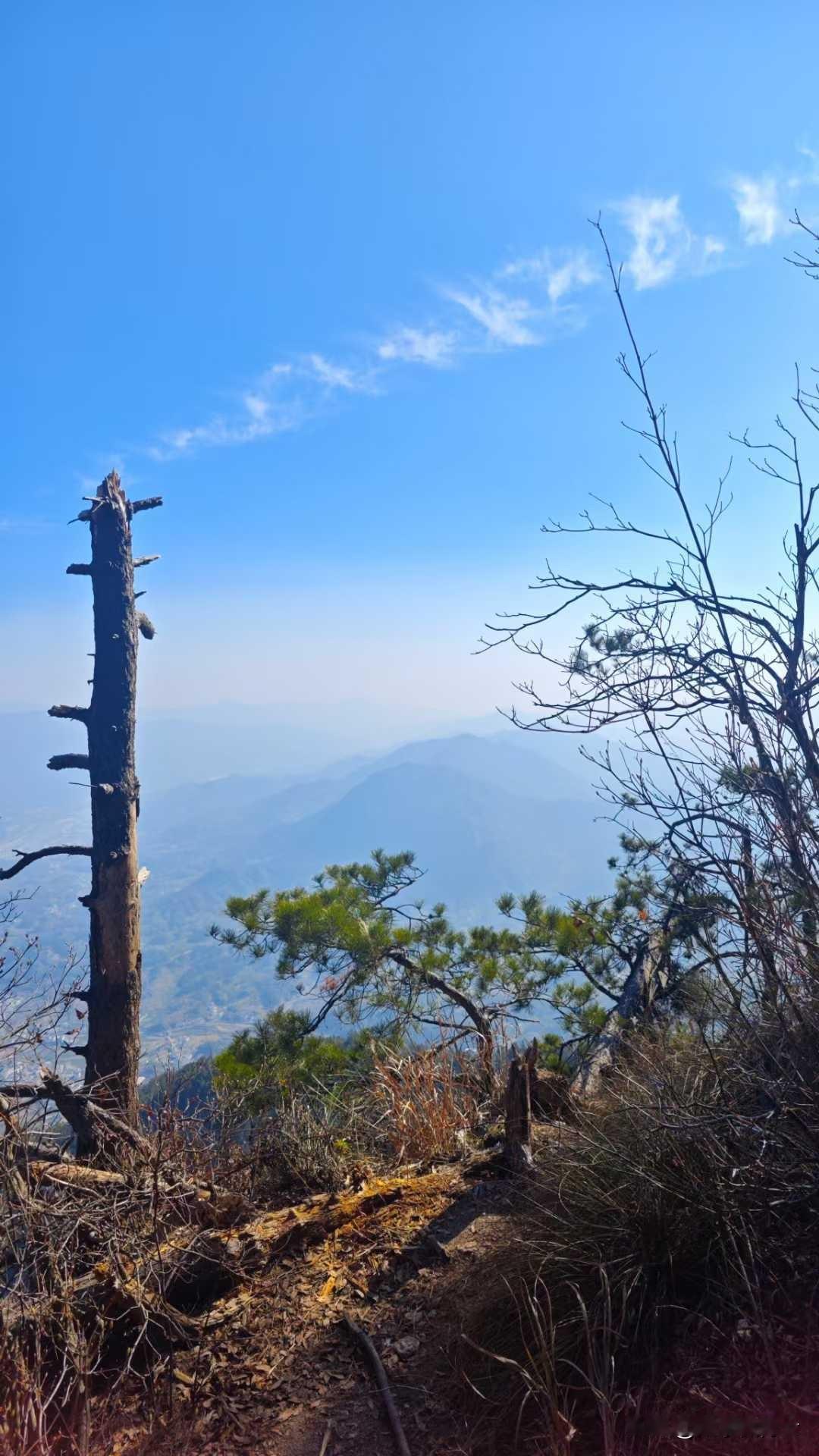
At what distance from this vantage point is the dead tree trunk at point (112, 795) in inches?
271

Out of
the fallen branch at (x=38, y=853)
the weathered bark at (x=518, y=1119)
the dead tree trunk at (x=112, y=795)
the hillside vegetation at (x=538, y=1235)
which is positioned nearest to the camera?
the hillside vegetation at (x=538, y=1235)

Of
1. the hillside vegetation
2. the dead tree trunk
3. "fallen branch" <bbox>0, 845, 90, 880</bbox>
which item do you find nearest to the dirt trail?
the hillside vegetation

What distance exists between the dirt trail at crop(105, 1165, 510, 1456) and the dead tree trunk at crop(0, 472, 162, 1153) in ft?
9.78

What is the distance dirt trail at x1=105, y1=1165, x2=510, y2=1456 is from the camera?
9.46ft

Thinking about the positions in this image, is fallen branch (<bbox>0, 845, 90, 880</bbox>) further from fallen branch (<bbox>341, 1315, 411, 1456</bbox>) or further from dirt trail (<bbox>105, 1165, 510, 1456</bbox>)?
fallen branch (<bbox>341, 1315, 411, 1456</bbox>)

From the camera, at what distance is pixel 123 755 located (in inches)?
294

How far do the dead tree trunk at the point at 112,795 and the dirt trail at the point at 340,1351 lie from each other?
117 inches

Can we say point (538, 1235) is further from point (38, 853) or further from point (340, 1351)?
point (38, 853)

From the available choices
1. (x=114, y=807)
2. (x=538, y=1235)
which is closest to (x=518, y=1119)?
(x=538, y=1235)

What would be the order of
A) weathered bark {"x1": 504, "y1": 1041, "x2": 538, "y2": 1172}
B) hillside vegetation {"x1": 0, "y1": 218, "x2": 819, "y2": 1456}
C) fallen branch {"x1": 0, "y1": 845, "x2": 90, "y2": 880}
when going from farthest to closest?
fallen branch {"x1": 0, "y1": 845, "x2": 90, "y2": 880}
weathered bark {"x1": 504, "y1": 1041, "x2": 538, "y2": 1172}
hillside vegetation {"x1": 0, "y1": 218, "x2": 819, "y2": 1456}

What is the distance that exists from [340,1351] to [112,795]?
4836 mm

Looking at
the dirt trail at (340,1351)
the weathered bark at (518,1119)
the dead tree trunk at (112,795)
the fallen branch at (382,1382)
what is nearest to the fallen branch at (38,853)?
the dead tree trunk at (112,795)

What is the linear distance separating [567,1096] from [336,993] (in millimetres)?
4506

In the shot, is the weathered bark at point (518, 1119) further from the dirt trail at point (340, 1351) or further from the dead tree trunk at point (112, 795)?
the dead tree trunk at point (112, 795)
